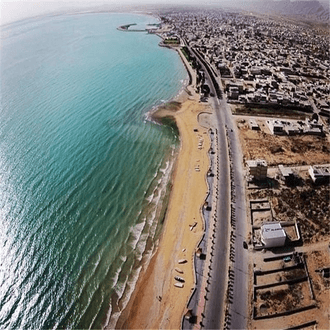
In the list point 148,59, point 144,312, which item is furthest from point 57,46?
point 144,312

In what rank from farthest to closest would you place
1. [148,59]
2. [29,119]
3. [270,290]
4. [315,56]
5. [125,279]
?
[315,56]
[148,59]
[29,119]
[125,279]
[270,290]

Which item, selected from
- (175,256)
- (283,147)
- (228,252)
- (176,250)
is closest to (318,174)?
(283,147)

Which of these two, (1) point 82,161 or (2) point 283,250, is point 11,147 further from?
(2) point 283,250

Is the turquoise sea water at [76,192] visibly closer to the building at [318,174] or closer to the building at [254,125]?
the building at [254,125]

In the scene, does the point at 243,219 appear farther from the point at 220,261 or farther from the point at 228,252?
the point at 220,261

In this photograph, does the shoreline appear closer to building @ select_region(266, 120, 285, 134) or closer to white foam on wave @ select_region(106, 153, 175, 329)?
white foam on wave @ select_region(106, 153, 175, 329)

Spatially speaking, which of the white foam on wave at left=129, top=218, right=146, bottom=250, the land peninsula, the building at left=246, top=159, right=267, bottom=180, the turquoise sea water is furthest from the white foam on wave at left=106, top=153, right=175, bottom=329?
the building at left=246, top=159, right=267, bottom=180
